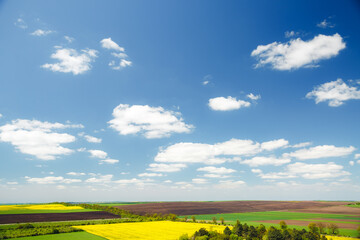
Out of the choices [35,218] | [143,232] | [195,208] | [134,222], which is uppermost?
[143,232]

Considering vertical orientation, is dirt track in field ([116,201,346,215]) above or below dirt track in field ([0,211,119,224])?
below

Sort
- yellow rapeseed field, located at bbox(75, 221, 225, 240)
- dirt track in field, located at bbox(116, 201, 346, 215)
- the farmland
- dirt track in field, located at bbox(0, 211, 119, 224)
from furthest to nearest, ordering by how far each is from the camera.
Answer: dirt track in field, located at bbox(116, 201, 346, 215), dirt track in field, located at bbox(0, 211, 119, 224), the farmland, yellow rapeseed field, located at bbox(75, 221, 225, 240)

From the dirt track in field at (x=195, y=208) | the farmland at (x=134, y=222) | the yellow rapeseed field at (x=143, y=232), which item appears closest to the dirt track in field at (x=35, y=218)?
the farmland at (x=134, y=222)

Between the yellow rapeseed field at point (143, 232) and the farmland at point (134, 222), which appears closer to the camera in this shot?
the yellow rapeseed field at point (143, 232)

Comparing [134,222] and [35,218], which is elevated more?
[35,218]

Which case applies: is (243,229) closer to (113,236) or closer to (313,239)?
(313,239)

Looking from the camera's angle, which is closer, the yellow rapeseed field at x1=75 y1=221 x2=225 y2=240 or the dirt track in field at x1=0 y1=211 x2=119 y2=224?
the yellow rapeseed field at x1=75 y1=221 x2=225 y2=240

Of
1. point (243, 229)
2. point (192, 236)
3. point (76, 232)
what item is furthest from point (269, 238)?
point (76, 232)

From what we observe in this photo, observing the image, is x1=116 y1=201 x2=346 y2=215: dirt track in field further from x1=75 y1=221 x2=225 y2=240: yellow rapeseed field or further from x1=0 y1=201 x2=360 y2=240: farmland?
x1=75 y1=221 x2=225 y2=240: yellow rapeseed field

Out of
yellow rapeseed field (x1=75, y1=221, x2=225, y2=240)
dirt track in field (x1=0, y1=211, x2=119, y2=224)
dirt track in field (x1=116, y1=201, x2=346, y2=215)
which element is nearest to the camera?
yellow rapeseed field (x1=75, y1=221, x2=225, y2=240)

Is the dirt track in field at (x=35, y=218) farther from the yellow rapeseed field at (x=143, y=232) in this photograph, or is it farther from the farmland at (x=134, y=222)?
the yellow rapeseed field at (x=143, y=232)

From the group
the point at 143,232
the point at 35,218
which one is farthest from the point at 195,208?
the point at 143,232

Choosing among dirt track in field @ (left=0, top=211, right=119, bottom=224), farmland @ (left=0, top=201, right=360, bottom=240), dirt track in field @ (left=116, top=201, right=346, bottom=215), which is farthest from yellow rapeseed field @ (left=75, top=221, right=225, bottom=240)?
dirt track in field @ (left=116, top=201, right=346, bottom=215)

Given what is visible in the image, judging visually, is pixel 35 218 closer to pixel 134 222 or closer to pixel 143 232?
pixel 134 222
